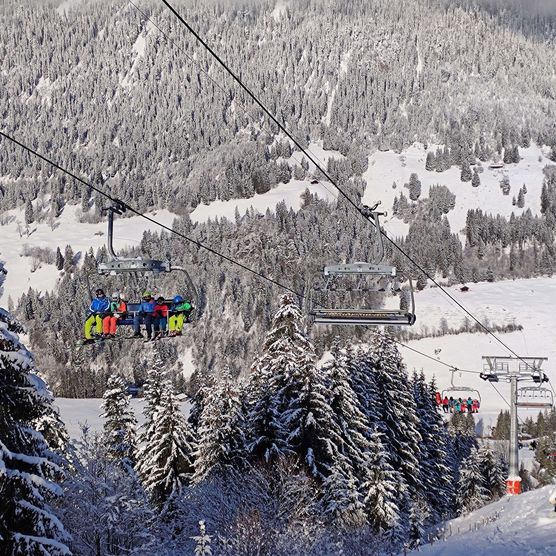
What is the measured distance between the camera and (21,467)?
49.4ft

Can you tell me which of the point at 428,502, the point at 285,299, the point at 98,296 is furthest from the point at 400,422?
the point at 98,296

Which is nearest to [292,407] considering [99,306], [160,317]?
[160,317]

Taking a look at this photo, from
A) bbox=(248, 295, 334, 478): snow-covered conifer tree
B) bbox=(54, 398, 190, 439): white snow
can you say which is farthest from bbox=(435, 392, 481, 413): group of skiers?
bbox=(248, 295, 334, 478): snow-covered conifer tree


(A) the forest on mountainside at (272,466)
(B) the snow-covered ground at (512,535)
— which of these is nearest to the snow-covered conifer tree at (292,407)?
(A) the forest on mountainside at (272,466)

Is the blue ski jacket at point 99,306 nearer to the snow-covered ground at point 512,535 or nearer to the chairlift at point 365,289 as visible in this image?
the chairlift at point 365,289

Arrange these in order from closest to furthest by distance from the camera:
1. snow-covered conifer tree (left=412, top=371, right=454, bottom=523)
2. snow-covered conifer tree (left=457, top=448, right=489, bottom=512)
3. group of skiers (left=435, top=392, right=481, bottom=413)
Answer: snow-covered conifer tree (left=412, top=371, right=454, bottom=523)
snow-covered conifer tree (left=457, top=448, right=489, bottom=512)
group of skiers (left=435, top=392, right=481, bottom=413)

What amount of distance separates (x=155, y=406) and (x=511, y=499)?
22114 mm

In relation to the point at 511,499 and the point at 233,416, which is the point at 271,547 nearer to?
the point at 511,499

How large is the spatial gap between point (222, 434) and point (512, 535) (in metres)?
22.0

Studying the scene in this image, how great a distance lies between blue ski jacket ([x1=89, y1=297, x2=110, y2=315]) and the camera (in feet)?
67.0

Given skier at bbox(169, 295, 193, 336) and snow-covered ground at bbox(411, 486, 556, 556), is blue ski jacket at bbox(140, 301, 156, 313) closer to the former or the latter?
skier at bbox(169, 295, 193, 336)

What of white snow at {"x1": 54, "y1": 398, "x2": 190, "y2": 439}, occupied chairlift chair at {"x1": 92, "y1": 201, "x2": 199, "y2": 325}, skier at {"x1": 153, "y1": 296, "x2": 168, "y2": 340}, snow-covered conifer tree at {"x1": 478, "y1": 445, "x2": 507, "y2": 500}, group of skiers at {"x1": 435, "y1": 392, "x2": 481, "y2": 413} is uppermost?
occupied chairlift chair at {"x1": 92, "y1": 201, "x2": 199, "y2": 325}

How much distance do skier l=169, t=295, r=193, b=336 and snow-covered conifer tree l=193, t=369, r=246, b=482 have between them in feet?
61.0

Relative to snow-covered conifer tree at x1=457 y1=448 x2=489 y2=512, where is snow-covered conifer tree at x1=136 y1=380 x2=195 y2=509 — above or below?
above
